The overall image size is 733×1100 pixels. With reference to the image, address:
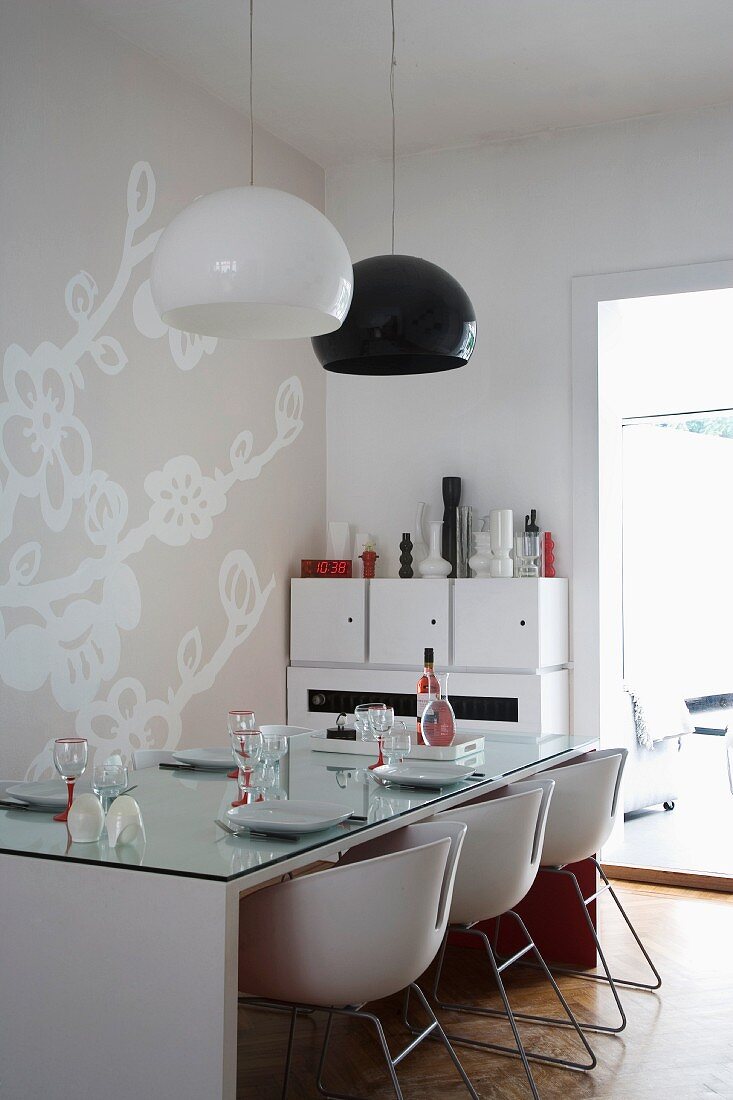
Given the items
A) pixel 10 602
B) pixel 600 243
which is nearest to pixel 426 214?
pixel 600 243

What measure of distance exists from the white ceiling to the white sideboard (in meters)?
2.30

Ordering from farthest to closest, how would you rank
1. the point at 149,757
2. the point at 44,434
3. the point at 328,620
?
the point at 328,620 < the point at 44,434 < the point at 149,757

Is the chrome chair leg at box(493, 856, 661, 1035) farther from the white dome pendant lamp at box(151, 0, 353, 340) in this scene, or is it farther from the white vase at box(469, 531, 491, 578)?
the white dome pendant lamp at box(151, 0, 353, 340)

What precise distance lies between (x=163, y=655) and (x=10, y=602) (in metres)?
0.96

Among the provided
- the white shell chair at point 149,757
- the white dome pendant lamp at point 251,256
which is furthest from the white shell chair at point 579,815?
the white dome pendant lamp at point 251,256

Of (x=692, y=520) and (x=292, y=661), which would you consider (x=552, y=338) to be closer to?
(x=292, y=661)

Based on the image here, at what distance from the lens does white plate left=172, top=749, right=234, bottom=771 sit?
3.36 meters

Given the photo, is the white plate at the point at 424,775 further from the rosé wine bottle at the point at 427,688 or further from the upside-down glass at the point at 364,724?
the rosé wine bottle at the point at 427,688

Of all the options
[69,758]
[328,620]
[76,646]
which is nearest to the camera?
[69,758]

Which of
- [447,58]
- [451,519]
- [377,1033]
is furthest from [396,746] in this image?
[447,58]

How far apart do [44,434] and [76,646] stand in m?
0.82

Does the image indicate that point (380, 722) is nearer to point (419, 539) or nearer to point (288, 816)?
point (288, 816)

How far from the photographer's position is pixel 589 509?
538 cm

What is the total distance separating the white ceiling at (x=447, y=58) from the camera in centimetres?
439
